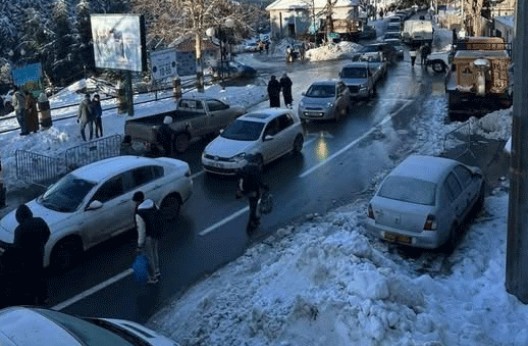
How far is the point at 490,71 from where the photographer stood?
25734 millimetres

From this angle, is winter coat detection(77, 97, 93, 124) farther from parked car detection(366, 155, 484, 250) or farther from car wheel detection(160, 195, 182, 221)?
parked car detection(366, 155, 484, 250)

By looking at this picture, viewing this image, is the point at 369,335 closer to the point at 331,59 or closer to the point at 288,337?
the point at 288,337

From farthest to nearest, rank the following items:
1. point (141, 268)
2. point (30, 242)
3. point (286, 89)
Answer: point (286, 89), point (141, 268), point (30, 242)

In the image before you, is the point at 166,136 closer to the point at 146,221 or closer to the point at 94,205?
the point at 94,205

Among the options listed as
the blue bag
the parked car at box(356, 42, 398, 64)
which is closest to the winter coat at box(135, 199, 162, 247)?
the blue bag

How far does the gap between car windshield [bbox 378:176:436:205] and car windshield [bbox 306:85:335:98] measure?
43.3 feet

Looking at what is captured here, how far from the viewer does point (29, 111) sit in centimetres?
2233

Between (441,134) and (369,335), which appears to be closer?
(369,335)

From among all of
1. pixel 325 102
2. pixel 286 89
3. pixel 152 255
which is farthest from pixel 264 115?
pixel 152 255

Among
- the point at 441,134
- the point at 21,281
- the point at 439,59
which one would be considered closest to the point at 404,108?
the point at 441,134

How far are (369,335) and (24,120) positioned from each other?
17.5 metres

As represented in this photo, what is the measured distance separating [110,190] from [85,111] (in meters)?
8.98

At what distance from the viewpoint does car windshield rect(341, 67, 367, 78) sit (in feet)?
102

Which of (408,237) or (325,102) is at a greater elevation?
(325,102)
